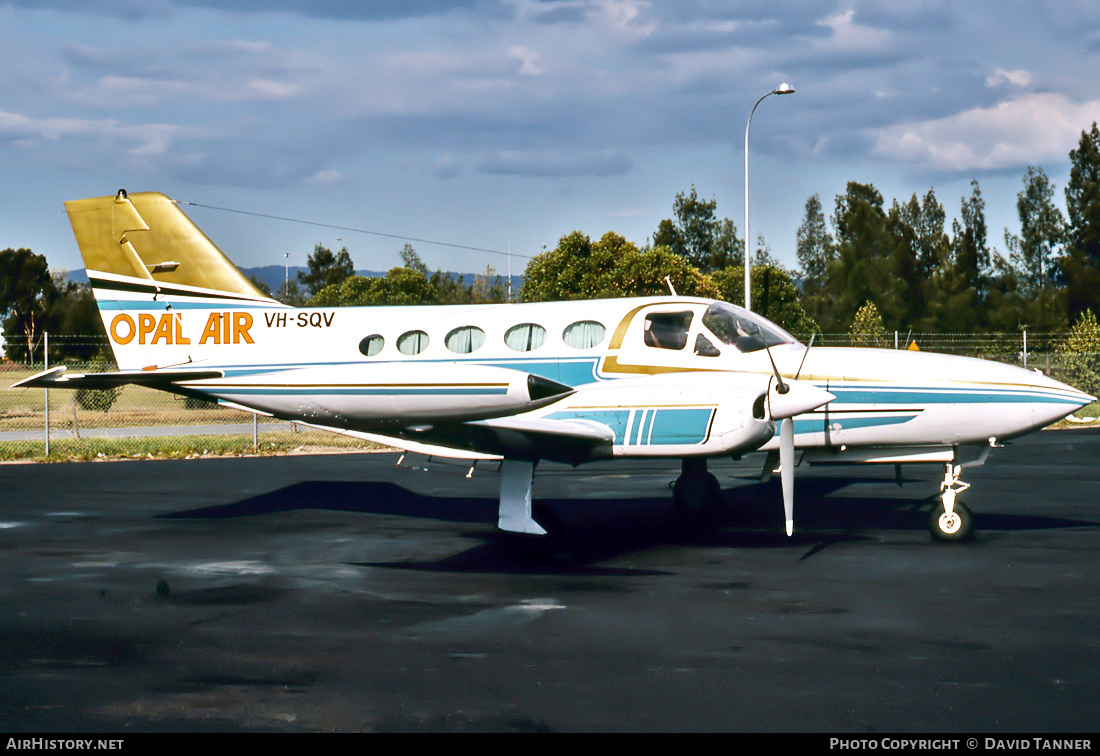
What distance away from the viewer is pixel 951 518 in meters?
12.1

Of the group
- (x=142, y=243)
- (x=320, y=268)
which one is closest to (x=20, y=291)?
(x=320, y=268)

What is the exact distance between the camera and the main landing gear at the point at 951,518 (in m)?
12.1

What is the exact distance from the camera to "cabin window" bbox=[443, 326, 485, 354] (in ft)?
44.5

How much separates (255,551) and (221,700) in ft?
18.8

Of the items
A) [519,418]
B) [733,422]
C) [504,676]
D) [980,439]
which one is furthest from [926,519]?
[504,676]

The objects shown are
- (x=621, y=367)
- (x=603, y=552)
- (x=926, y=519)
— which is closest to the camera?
(x=603, y=552)

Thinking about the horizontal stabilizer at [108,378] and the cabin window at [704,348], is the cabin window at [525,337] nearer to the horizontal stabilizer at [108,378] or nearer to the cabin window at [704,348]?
the cabin window at [704,348]

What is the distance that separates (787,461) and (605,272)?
104ft

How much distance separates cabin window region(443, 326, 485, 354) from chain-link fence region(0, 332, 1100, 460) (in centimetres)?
896

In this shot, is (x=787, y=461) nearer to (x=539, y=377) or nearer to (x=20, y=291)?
(x=539, y=377)

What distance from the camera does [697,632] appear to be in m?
8.22

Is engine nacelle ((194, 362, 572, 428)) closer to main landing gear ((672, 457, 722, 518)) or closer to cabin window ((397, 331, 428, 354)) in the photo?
cabin window ((397, 331, 428, 354))

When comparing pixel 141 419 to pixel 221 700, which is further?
pixel 141 419
